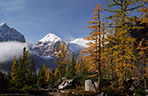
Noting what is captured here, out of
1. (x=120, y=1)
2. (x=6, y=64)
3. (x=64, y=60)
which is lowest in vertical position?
(x=6, y=64)

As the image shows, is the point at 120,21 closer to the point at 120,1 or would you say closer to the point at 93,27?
the point at 120,1

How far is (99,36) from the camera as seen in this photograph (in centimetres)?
1611

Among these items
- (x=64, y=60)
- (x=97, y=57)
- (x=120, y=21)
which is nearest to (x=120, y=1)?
(x=120, y=21)

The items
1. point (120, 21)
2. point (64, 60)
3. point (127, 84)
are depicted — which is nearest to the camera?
point (120, 21)

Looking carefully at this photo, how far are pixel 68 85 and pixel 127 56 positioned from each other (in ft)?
52.1

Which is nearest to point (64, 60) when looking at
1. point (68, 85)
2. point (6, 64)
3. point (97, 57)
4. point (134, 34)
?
point (68, 85)

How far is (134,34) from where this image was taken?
2263 inches

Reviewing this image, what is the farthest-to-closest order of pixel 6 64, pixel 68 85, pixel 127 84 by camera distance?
pixel 6 64, pixel 68 85, pixel 127 84

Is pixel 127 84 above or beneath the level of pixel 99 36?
beneath

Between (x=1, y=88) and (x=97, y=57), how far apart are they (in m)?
Answer: 14.7

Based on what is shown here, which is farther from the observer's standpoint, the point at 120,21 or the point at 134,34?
the point at 134,34

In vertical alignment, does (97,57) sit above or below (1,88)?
above

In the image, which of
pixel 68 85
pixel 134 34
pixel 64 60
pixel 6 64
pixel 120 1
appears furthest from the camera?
pixel 6 64

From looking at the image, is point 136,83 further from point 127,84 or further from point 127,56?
point 127,56
